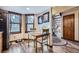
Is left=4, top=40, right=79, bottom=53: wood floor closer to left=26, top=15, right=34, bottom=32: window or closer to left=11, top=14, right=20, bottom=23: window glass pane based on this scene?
left=26, top=15, right=34, bottom=32: window

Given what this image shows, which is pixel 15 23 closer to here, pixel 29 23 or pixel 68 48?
pixel 29 23

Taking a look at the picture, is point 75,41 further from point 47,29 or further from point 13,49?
point 13,49

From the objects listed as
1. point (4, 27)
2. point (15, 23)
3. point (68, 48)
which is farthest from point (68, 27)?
point (4, 27)

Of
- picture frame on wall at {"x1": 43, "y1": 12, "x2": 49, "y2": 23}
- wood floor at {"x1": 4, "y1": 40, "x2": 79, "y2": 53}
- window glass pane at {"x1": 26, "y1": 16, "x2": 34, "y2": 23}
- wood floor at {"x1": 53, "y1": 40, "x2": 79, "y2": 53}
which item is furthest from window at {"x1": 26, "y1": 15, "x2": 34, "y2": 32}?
wood floor at {"x1": 53, "y1": 40, "x2": 79, "y2": 53}

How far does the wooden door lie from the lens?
7.22 ft

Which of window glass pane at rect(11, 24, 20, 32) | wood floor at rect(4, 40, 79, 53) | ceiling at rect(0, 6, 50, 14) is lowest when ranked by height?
wood floor at rect(4, 40, 79, 53)

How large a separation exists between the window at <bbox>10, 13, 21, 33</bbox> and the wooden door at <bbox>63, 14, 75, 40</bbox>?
902 millimetres

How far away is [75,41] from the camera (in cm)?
217

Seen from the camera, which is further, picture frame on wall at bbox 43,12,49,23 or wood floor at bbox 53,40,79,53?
picture frame on wall at bbox 43,12,49,23

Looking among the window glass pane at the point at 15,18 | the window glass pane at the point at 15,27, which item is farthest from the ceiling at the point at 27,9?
the window glass pane at the point at 15,27

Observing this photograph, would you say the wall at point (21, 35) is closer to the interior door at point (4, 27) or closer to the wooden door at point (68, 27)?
the interior door at point (4, 27)

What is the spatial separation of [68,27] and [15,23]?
1.05m

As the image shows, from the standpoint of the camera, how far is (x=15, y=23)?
7.53ft
